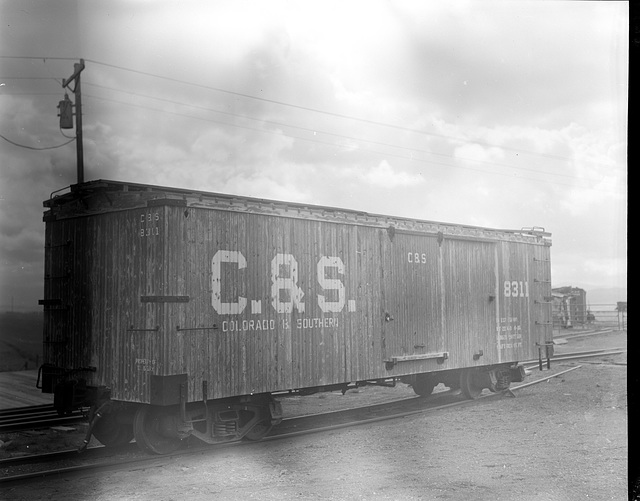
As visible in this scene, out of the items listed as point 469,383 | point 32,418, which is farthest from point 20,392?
point 469,383

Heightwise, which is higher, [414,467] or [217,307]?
[217,307]

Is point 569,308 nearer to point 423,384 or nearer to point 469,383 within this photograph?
point 469,383

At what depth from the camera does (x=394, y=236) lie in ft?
41.7

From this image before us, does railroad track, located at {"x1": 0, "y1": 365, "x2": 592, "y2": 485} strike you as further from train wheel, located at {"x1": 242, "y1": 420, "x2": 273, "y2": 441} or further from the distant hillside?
the distant hillside

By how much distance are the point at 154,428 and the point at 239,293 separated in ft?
7.89

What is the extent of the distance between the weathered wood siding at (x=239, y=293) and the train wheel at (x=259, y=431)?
27.0 inches

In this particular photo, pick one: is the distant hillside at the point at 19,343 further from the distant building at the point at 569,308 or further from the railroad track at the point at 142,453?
the distant building at the point at 569,308

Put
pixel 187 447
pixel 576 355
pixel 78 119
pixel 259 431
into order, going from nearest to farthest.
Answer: pixel 187 447, pixel 259 431, pixel 78 119, pixel 576 355

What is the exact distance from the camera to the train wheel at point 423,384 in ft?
46.2

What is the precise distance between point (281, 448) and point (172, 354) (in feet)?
7.50

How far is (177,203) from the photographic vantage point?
925 cm

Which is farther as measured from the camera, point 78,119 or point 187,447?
point 78,119
